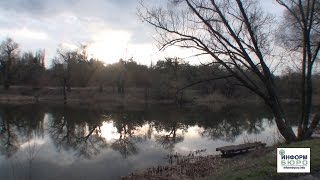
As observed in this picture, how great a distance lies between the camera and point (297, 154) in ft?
26.6

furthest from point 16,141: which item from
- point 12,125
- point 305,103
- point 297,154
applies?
point 297,154

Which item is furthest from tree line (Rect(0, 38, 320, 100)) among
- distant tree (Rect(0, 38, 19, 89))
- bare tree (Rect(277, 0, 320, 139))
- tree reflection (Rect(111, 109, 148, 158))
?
bare tree (Rect(277, 0, 320, 139))

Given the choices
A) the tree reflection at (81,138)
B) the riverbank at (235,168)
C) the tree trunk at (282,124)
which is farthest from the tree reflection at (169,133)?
the tree trunk at (282,124)

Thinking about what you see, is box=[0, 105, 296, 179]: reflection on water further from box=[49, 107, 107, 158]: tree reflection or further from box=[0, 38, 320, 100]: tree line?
box=[0, 38, 320, 100]: tree line

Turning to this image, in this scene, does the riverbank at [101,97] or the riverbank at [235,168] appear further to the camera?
the riverbank at [101,97]

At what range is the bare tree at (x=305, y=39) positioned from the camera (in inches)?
574

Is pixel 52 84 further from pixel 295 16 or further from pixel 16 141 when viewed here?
pixel 295 16

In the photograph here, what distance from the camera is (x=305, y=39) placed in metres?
14.6

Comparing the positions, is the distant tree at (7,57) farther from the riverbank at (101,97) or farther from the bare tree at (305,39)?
the bare tree at (305,39)

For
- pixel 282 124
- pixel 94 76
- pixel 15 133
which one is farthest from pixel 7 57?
pixel 282 124

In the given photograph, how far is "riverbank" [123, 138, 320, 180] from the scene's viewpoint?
25.1 feet

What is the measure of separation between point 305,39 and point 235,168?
758 centimetres

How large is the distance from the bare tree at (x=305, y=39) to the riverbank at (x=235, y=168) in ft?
7.71

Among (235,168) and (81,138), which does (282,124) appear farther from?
(81,138)
